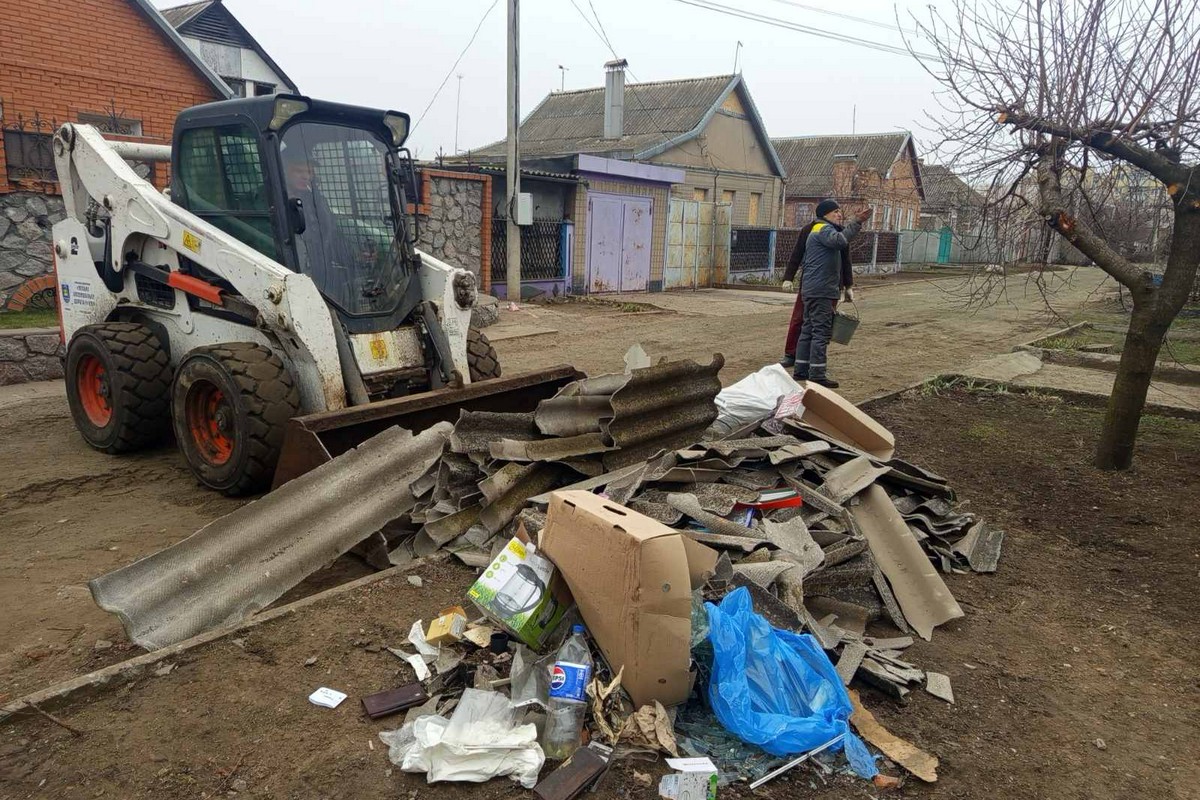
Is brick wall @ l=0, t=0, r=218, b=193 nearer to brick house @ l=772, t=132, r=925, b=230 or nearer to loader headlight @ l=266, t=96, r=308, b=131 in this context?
loader headlight @ l=266, t=96, r=308, b=131

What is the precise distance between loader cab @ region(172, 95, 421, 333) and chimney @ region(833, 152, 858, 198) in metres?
33.7

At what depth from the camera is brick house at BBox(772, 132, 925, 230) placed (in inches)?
1511

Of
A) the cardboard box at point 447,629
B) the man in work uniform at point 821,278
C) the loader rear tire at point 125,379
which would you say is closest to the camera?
the cardboard box at point 447,629

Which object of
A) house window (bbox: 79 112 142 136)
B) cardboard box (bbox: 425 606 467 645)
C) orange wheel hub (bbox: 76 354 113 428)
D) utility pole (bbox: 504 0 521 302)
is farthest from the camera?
utility pole (bbox: 504 0 521 302)

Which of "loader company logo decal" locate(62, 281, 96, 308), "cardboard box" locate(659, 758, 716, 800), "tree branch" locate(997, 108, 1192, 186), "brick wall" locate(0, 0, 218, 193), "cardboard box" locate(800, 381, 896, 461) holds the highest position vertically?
"brick wall" locate(0, 0, 218, 193)

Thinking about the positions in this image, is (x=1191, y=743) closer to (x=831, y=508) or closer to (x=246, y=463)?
(x=831, y=508)

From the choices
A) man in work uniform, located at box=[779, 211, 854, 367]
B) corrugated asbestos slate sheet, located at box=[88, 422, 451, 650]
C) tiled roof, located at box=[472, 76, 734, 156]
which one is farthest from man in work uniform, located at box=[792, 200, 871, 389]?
tiled roof, located at box=[472, 76, 734, 156]

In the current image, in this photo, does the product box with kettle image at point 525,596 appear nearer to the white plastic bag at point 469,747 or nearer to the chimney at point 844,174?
the white plastic bag at point 469,747

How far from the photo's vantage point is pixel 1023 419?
782cm

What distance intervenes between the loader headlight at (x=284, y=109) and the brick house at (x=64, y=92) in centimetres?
705

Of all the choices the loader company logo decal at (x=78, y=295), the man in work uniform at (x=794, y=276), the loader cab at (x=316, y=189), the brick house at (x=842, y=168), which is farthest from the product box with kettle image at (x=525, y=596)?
the brick house at (x=842, y=168)

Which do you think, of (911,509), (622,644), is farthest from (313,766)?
(911,509)

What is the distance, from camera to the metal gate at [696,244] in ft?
75.0

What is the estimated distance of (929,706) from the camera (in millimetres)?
3191
